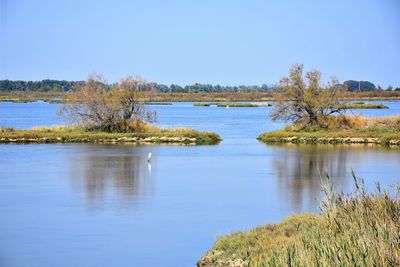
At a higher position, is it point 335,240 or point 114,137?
point 335,240

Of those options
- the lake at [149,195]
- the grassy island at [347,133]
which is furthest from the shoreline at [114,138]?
the grassy island at [347,133]

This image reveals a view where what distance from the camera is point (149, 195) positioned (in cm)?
2511

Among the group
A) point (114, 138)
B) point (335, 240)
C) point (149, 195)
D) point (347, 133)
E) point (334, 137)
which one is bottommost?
point (149, 195)

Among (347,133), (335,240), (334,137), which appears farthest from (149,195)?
(347,133)

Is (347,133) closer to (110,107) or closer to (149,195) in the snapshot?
(110,107)

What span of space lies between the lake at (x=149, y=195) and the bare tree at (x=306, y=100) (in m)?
8.43

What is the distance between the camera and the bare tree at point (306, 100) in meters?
51.8

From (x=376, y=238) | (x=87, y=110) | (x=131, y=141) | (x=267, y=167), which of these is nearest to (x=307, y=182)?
(x=267, y=167)

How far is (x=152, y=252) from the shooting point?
1686 centimetres

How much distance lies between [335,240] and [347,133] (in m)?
41.6

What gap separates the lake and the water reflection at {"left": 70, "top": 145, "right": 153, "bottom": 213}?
5 cm

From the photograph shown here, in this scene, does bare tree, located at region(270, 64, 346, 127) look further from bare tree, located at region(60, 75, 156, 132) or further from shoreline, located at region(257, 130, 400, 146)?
bare tree, located at region(60, 75, 156, 132)

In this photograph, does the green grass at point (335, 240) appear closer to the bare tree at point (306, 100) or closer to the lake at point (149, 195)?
the lake at point (149, 195)

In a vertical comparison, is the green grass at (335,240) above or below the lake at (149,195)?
above
